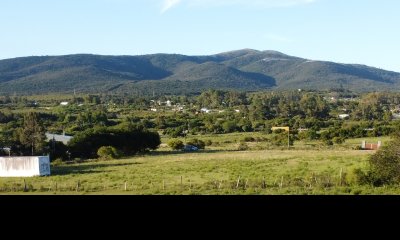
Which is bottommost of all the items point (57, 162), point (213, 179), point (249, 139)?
point (249, 139)

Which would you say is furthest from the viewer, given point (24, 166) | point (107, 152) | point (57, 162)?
point (107, 152)

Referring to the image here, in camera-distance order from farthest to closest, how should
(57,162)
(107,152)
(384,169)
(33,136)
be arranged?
(33,136)
(107,152)
(57,162)
(384,169)

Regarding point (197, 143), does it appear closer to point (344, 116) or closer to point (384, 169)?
point (384, 169)

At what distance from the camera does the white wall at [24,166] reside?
32094mm

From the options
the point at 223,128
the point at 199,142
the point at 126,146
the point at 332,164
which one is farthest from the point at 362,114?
the point at 332,164

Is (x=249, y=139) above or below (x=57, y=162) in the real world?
below

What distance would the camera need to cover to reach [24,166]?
1282 inches

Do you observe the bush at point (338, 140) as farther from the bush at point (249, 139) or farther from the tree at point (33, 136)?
the tree at point (33, 136)

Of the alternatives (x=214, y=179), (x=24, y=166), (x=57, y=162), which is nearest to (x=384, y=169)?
(x=214, y=179)

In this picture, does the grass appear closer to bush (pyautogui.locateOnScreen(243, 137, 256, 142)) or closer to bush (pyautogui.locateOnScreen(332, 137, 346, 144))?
bush (pyautogui.locateOnScreen(332, 137, 346, 144))

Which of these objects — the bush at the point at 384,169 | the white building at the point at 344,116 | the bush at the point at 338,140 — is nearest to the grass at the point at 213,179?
the bush at the point at 384,169

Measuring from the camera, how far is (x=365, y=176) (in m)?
19.6

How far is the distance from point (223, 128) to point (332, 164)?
4770cm
